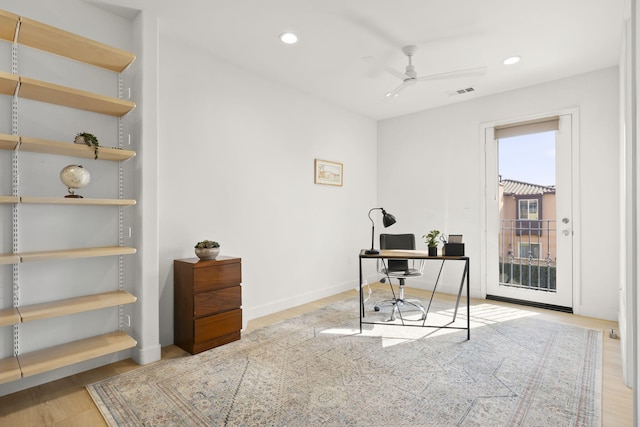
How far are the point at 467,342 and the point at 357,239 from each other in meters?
2.60

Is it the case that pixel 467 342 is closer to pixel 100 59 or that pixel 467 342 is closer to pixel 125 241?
A: pixel 125 241

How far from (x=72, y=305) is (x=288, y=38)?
277 centimetres

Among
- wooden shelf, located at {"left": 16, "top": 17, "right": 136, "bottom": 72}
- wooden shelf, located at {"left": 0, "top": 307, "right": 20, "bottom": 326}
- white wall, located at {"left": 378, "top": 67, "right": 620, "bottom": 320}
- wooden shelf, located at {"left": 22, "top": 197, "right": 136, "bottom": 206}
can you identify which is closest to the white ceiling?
white wall, located at {"left": 378, "top": 67, "right": 620, "bottom": 320}

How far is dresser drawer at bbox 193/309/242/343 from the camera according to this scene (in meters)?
2.89

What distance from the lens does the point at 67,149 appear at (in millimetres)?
2307

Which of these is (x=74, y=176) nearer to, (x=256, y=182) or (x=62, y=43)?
(x=62, y=43)

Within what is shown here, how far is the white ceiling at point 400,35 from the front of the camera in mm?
2711

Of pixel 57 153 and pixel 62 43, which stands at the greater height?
pixel 62 43

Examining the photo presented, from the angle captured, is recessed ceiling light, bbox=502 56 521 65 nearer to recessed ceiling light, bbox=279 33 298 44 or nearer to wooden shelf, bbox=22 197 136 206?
recessed ceiling light, bbox=279 33 298 44

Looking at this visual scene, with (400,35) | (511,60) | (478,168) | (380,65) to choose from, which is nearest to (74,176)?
(380,65)

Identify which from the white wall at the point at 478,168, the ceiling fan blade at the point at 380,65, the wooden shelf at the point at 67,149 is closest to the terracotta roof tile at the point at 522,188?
the white wall at the point at 478,168

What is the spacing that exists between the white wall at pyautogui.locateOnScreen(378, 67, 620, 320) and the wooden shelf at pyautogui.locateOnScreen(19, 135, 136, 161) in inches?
162

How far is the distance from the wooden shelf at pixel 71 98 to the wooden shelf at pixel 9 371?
1735mm

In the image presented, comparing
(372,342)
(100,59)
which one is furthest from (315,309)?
(100,59)
